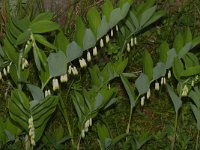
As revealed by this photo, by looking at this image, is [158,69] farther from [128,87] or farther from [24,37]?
[24,37]

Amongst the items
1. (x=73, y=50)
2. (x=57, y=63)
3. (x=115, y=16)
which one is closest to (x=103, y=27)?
(x=115, y=16)

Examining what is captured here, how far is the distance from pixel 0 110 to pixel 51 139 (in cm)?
54

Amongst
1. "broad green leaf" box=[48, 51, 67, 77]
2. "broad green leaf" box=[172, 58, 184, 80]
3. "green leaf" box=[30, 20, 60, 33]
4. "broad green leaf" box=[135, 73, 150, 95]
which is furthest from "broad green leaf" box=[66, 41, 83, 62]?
"broad green leaf" box=[172, 58, 184, 80]

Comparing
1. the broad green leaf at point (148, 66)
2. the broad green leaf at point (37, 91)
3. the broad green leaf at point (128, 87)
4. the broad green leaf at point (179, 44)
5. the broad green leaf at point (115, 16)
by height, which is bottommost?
the broad green leaf at point (128, 87)

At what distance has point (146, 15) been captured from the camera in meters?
2.74

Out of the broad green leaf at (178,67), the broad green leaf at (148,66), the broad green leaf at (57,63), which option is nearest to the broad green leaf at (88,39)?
the broad green leaf at (57,63)

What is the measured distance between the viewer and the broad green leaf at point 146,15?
272 centimetres

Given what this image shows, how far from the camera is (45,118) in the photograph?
2453 millimetres

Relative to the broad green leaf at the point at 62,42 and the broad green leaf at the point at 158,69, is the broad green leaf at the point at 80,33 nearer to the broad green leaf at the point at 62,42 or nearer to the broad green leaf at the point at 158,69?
the broad green leaf at the point at 62,42

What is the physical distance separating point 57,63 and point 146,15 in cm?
59

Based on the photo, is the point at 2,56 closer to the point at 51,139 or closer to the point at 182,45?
the point at 51,139

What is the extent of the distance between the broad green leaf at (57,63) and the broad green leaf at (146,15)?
0.53 metres

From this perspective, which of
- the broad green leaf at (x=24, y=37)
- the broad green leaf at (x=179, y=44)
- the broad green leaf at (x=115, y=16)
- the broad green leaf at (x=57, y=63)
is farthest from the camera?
the broad green leaf at (x=179, y=44)

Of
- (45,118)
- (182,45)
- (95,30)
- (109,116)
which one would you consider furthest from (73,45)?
(109,116)
